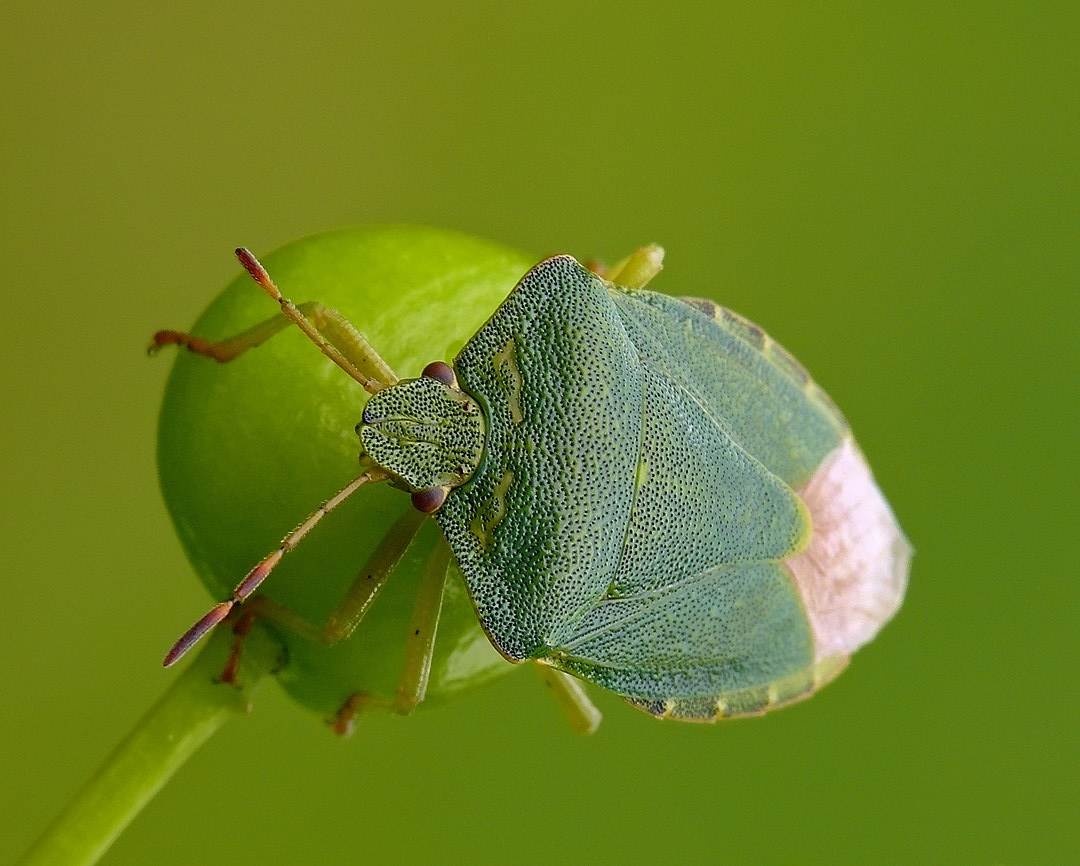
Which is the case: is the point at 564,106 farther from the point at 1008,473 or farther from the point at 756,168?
the point at 1008,473

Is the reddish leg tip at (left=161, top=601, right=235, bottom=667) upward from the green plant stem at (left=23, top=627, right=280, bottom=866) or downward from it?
upward

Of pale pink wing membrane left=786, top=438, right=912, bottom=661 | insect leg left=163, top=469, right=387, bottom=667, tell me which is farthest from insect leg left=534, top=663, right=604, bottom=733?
insect leg left=163, top=469, right=387, bottom=667

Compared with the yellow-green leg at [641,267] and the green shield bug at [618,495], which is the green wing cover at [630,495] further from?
the yellow-green leg at [641,267]

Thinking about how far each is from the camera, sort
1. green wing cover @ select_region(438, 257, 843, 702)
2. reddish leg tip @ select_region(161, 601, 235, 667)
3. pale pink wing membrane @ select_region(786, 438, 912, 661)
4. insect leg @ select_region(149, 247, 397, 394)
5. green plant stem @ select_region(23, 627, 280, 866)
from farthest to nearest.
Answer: pale pink wing membrane @ select_region(786, 438, 912, 661) < green wing cover @ select_region(438, 257, 843, 702) < insect leg @ select_region(149, 247, 397, 394) < reddish leg tip @ select_region(161, 601, 235, 667) < green plant stem @ select_region(23, 627, 280, 866)

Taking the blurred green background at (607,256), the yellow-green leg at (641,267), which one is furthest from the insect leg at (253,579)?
the blurred green background at (607,256)

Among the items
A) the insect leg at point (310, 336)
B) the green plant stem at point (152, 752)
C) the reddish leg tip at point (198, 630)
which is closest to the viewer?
the green plant stem at point (152, 752)

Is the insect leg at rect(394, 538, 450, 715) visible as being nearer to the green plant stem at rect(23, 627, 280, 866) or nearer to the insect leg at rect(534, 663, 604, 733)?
the green plant stem at rect(23, 627, 280, 866)

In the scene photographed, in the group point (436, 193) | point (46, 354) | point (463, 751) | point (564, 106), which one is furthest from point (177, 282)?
point (463, 751)

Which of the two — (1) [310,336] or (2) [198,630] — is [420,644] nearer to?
(2) [198,630]
